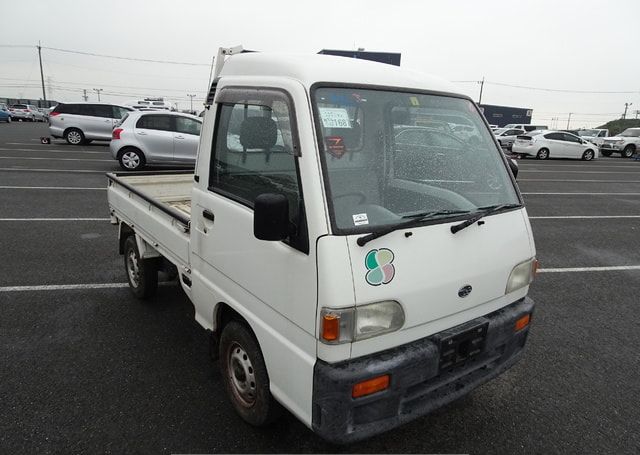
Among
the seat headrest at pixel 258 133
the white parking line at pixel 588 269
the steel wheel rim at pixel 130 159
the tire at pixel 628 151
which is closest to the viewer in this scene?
the seat headrest at pixel 258 133

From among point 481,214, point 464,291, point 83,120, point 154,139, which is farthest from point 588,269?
point 83,120

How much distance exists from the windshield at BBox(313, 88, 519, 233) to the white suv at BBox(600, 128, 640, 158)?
2926 cm

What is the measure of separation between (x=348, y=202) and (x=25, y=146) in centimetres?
2026

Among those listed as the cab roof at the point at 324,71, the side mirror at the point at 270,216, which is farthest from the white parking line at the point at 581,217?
the side mirror at the point at 270,216

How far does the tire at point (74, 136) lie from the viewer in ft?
59.1

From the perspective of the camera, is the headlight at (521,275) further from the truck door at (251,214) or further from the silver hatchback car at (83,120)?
the silver hatchback car at (83,120)

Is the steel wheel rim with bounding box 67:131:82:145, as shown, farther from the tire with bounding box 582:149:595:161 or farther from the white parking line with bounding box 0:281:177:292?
the tire with bounding box 582:149:595:161

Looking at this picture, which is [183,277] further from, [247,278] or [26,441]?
[26,441]

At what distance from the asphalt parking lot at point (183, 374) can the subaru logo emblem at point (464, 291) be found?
0.95 m

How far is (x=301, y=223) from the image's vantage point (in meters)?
2.02

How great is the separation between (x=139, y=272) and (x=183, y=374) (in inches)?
55.2

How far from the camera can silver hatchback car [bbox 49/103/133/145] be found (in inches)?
696

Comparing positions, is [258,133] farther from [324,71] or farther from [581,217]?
[581,217]

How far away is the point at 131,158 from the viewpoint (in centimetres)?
1210
